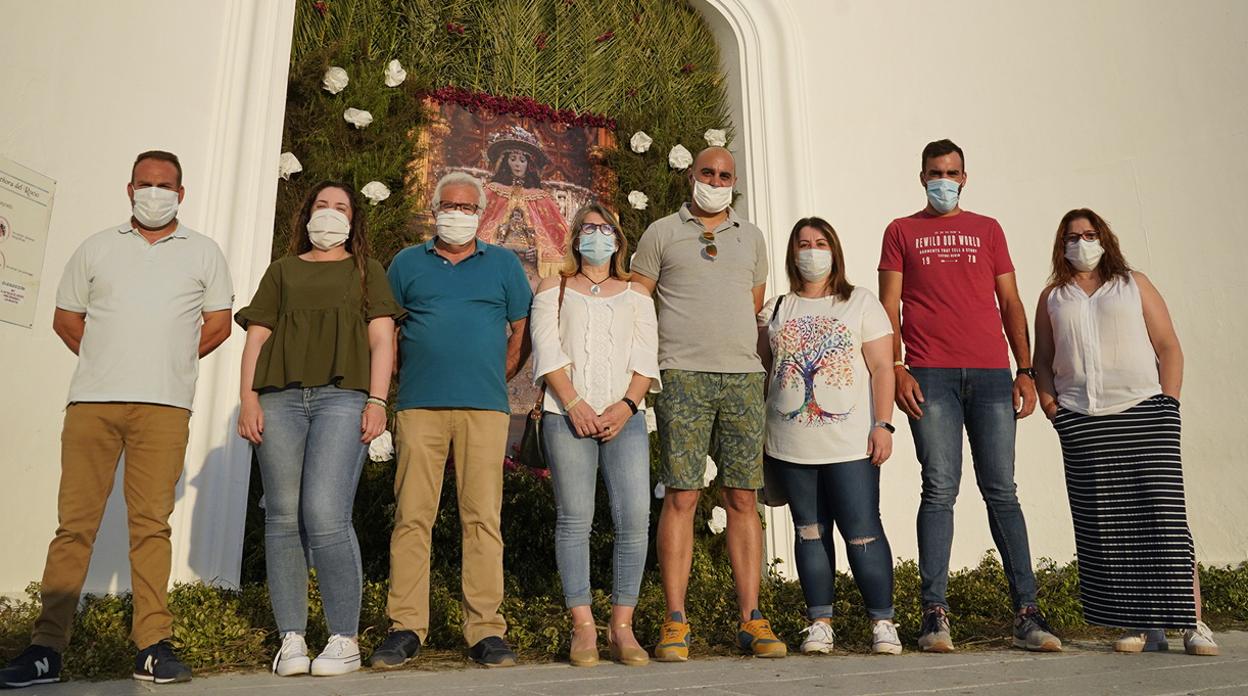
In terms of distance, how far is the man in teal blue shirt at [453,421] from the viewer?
3.46 metres

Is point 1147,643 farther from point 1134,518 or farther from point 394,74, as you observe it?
point 394,74

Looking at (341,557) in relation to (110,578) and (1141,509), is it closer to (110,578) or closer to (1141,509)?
(110,578)

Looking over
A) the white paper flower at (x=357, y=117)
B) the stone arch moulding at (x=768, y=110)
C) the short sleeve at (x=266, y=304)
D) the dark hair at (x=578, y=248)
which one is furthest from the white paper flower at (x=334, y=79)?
the stone arch moulding at (x=768, y=110)

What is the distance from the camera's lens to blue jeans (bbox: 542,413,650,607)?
3.46 m

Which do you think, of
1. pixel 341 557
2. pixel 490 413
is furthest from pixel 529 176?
pixel 341 557

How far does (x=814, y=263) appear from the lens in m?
3.89

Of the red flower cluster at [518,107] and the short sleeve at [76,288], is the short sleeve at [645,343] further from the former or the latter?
the red flower cluster at [518,107]

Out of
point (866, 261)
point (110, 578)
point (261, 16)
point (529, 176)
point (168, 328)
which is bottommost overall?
point (110, 578)

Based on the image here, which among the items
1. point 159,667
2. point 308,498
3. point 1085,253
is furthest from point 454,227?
point 1085,253

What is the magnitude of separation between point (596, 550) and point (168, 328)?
9.70 feet

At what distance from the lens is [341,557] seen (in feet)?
10.9

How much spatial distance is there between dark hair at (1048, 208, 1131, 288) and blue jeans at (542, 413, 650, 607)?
75.4 inches

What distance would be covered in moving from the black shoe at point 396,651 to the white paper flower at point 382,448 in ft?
5.25

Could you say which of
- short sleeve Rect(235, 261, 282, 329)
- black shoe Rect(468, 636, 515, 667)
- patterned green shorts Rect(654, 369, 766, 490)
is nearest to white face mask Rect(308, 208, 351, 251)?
short sleeve Rect(235, 261, 282, 329)
